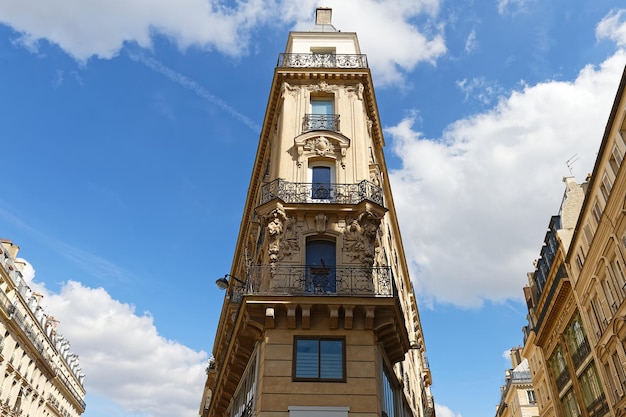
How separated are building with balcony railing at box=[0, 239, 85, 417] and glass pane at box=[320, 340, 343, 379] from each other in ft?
131

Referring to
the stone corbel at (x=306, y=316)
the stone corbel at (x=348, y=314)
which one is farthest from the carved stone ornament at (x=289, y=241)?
the stone corbel at (x=348, y=314)

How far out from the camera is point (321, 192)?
20.8m

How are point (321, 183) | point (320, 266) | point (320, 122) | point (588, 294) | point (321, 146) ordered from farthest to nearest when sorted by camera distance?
point (588, 294) < point (320, 122) < point (321, 146) < point (321, 183) < point (320, 266)

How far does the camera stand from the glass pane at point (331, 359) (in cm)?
1633

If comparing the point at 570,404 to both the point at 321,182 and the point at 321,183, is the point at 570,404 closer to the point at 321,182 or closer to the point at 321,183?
the point at 321,182

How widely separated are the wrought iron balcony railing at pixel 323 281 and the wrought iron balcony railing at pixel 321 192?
10.2ft

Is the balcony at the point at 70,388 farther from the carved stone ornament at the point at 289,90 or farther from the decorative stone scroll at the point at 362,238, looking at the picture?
the decorative stone scroll at the point at 362,238

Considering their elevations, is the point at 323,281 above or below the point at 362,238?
below

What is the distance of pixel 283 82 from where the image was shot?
83.3ft

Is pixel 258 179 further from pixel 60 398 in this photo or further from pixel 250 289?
pixel 60 398

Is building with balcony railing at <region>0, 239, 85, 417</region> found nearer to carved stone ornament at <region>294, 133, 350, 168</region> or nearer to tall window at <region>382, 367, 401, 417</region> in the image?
carved stone ornament at <region>294, 133, 350, 168</region>

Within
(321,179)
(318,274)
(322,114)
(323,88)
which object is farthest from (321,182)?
(323,88)

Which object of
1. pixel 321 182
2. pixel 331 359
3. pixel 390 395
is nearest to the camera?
pixel 331 359

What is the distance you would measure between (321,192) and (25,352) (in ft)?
156
